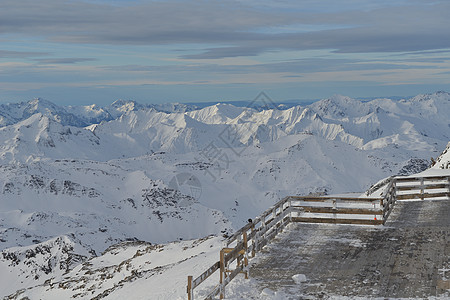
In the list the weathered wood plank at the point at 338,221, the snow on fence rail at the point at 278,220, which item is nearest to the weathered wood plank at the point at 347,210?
the snow on fence rail at the point at 278,220

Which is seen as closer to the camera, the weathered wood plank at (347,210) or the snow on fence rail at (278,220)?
the snow on fence rail at (278,220)

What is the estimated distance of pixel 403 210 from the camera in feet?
88.2

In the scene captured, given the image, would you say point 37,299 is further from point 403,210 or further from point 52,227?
point 52,227

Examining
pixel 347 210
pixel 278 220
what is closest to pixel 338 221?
pixel 347 210

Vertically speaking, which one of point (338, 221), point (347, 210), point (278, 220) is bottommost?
point (338, 221)

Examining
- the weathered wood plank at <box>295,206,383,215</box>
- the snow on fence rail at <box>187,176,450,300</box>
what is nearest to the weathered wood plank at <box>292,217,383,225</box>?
the snow on fence rail at <box>187,176,450,300</box>

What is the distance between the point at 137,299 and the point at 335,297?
13.9 m

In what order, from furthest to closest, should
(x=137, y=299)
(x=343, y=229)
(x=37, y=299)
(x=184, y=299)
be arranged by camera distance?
(x=37, y=299) < (x=137, y=299) < (x=343, y=229) < (x=184, y=299)

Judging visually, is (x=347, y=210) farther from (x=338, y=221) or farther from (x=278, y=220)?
(x=278, y=220)

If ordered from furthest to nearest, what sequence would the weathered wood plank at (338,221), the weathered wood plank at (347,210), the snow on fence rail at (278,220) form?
the weathered wood plank at (338,221), the weathered wood plank at (347,210), the snow on fence rail at (278,220)

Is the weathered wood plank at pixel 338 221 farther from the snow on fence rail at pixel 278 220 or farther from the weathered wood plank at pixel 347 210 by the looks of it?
the weathered wood plank at pixel 347 210

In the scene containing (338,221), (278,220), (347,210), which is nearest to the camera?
(278,220)

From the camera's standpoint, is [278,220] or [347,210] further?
[347,210]

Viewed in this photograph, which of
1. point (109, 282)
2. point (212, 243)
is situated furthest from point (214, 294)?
point (212, 243)
